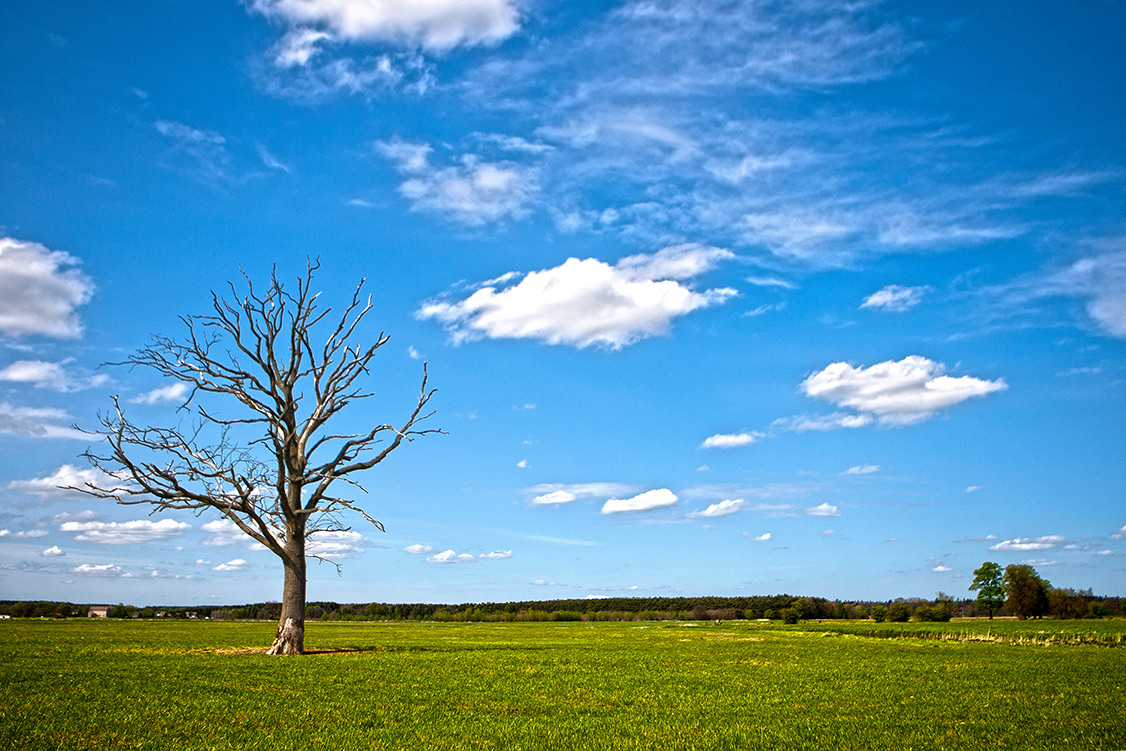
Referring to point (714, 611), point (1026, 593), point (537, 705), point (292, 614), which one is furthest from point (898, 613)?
point (537, 705)

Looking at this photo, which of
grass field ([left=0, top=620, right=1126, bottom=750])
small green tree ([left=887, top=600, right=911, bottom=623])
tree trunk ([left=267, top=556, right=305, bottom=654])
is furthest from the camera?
small green tree ([left=887, top=600, right=911, bottom=623])

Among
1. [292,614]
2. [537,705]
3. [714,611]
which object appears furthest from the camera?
[714,611]

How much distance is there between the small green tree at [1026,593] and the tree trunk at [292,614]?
12970cm

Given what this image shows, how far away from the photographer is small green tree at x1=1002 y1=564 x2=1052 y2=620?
4791 inches

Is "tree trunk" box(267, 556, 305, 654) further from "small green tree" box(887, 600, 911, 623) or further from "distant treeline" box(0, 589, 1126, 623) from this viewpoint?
"small green tree" box(887, 600, 911, 623)

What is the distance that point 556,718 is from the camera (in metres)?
15.2

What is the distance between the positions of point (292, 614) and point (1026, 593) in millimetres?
130470

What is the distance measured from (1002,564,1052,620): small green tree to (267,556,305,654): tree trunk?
130 m

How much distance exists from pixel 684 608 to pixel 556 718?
196552 millimetres

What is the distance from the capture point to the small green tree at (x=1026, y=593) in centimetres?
12169

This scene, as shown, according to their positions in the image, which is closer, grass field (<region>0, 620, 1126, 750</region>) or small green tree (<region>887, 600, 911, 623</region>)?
grass field (<region>0, 620, 1126, 750</region>)

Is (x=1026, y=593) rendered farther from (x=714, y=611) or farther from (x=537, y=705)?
(x=537, y=705)

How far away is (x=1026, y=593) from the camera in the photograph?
399 feet

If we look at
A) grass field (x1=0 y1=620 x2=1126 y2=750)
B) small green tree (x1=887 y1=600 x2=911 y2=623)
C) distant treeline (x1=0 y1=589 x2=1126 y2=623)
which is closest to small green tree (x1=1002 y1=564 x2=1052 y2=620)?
distant treeline (x1=0 y1=589 x2=1126 y2=623)
